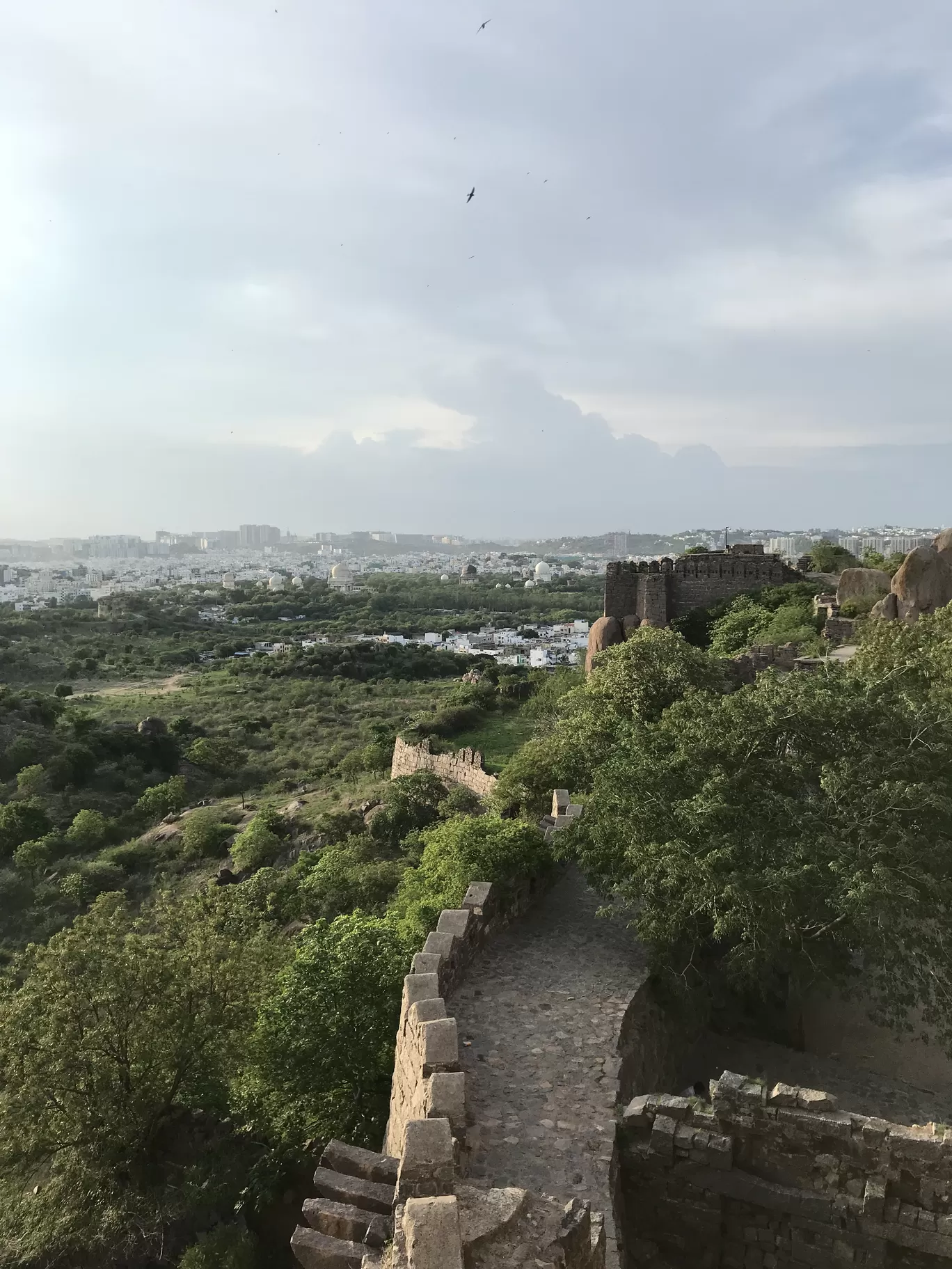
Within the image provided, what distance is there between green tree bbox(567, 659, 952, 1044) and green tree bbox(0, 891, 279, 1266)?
16.4 ft

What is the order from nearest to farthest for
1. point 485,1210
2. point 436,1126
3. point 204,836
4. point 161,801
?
point 485,1210 → point 436,1126 → point 204,836 → point 161,801

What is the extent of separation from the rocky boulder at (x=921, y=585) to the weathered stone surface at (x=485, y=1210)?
58.0 ft

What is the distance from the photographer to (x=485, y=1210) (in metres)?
4.25

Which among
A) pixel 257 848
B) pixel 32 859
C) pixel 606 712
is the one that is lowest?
pixel 32 859

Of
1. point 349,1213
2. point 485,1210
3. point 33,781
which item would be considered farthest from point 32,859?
point 485,1210

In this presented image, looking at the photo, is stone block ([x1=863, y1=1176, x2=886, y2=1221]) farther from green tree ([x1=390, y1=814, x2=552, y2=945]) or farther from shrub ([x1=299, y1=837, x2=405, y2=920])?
shrub ([x1=299, y1=837, x2=405, y2=920])

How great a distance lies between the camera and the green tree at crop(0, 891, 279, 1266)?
310 inches

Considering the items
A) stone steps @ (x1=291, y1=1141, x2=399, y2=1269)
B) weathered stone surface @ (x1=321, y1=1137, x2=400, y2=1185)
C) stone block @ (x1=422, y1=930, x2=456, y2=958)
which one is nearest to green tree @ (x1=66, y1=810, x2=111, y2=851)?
stone block @ (x1=422, y1=930, x2=456, y2=958)

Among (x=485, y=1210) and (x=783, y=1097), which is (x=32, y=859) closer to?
(x=485, y=1210)

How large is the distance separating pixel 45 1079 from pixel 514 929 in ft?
17.8

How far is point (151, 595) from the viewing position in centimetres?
12638

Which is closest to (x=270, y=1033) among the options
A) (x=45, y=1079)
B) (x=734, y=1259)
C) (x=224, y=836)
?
(x=45, y=1079)

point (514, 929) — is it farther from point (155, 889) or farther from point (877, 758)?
point (155, 889)

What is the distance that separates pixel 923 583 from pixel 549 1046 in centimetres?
1715
